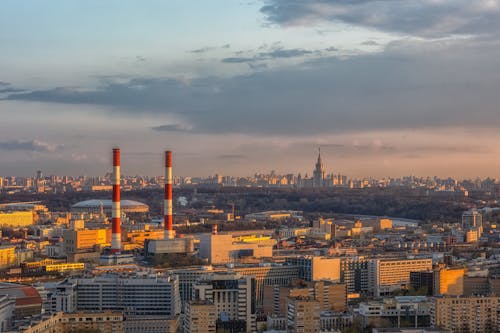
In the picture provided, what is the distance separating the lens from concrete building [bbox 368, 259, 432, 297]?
1977 cm

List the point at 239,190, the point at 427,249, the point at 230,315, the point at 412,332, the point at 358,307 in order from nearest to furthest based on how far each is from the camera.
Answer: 1. the point at 412,332
2. the point at 230,315
3. the point at 358,307
4. the point at 427,249
5. the point at 239,190

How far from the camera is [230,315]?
1481 cm

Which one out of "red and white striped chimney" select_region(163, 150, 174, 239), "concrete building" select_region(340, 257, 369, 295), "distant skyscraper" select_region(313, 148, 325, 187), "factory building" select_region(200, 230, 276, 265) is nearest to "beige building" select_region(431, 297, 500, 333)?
"concrete building" select_region(340, 257, 369, 295)

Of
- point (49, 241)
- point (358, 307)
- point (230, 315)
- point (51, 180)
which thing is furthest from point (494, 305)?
point (51, 180)

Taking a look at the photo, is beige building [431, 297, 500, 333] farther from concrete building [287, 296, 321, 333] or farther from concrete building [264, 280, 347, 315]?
concrete building [264, 280, 347, 315]

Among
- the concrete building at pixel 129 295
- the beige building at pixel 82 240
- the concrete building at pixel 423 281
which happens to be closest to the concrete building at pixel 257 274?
the concrete building at pixel 129 295

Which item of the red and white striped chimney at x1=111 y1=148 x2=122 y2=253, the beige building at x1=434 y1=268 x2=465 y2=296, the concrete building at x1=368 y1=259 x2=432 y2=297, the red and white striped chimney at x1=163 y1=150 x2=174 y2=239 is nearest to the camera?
the beige building at x1=434 y1=268 x2=465 y2=296

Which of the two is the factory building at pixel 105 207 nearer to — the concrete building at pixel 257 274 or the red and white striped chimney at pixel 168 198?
the red and white striped chimney at pixel 168 198

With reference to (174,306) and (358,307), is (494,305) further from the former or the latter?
(174,306)

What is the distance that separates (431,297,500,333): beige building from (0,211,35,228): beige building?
23821 millimetres

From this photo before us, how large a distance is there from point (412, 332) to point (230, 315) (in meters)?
3.07

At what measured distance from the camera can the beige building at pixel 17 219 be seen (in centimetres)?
3624

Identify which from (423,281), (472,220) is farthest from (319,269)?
(472,220)

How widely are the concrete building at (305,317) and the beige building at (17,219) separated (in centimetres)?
2346
